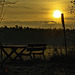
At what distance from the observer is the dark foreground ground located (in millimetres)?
10320

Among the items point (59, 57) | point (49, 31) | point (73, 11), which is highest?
point (73, 11)

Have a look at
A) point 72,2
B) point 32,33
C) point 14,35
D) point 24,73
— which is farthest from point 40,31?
point 24,73

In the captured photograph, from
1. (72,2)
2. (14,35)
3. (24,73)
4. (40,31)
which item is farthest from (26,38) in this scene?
(24,73)

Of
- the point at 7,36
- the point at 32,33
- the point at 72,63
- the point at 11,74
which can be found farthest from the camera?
the point at 32,33

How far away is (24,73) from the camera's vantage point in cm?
1034

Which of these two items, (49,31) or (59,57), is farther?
(49,31)

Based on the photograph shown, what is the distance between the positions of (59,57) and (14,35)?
4320 centimetres

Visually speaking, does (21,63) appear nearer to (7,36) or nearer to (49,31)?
(7,36)

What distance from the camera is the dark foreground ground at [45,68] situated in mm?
10320

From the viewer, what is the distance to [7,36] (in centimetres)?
5388

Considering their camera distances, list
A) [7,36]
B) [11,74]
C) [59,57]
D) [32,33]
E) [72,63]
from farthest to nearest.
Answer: [32,33], [7,36], [59,57], [72,63], [11,74]

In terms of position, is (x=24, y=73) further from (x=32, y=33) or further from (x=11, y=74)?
(x=32, y=33)

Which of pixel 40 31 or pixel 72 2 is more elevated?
pixel 72 2

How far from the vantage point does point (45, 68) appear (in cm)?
1135
